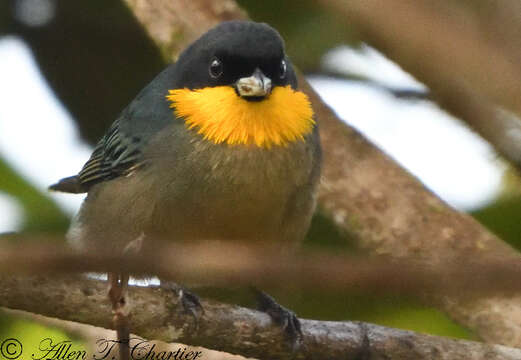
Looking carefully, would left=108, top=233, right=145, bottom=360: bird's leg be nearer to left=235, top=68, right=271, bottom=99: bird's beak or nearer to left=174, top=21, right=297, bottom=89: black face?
left=235, top=68, right=271, bottom=99: bird's beak

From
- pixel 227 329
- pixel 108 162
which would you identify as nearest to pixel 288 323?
pixel 227 329

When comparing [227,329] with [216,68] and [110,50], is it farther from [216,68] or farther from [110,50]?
[110,50]

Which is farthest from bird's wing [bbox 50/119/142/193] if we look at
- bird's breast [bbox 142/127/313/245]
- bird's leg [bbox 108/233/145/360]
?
bird's leg [bbox 108/233/145/360]

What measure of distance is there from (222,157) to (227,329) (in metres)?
0.91

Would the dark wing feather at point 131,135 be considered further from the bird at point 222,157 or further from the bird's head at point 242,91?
the bird's head at point 242,91

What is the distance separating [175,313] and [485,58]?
2.67 metres

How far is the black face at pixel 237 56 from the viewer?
3988 mm

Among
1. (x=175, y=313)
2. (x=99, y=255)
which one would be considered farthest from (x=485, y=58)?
(x=175, y=313)

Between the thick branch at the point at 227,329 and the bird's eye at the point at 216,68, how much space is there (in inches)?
45.0

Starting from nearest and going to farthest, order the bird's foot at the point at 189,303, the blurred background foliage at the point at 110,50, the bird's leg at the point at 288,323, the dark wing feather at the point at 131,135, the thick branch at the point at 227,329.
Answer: the thick branch at the point at 227,329 → the bird's foot at the point at 189,303 → the bird's leg at the point at 288,323 → the dark wing feather at the point at 131,135 → the blurred background foliage at the point at 110,50

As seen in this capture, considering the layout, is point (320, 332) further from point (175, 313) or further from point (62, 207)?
point (62, 207)

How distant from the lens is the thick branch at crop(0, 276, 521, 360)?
2936 mm
